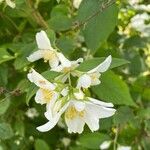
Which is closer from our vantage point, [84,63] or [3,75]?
[84,63]

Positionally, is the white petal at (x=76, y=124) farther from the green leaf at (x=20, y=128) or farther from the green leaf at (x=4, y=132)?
the green leaf at (x=20, y=128)

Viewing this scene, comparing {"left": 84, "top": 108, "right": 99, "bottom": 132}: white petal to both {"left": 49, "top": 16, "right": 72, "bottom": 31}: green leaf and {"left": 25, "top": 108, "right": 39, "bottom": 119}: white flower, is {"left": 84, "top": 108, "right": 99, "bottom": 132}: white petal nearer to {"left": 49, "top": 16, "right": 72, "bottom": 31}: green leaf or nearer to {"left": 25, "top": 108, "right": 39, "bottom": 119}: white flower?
{"left": 49, "top": 16, "right": 72, "bottom": 31}: green leaf

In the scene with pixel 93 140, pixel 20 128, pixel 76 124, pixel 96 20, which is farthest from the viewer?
pixel 20 128

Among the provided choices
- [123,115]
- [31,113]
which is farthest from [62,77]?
[31,113]

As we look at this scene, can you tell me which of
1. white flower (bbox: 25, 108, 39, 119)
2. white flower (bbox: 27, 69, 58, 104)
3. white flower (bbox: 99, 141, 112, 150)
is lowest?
white flower (bbox: 25, 108, 39, 119)

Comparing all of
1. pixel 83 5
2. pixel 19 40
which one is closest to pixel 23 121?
pixel 19 40

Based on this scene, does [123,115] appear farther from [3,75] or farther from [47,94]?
[47,94]

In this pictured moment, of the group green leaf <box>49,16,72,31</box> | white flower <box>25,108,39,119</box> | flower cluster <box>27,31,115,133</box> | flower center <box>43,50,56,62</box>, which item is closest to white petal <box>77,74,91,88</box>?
flower cluster <box>27,31,115,133</box>

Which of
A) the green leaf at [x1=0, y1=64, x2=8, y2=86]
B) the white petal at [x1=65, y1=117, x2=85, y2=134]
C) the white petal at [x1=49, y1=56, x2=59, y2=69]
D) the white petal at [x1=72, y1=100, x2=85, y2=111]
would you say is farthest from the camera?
the green leaf at [x1=0, y1=64, x2=8, y2=86]
